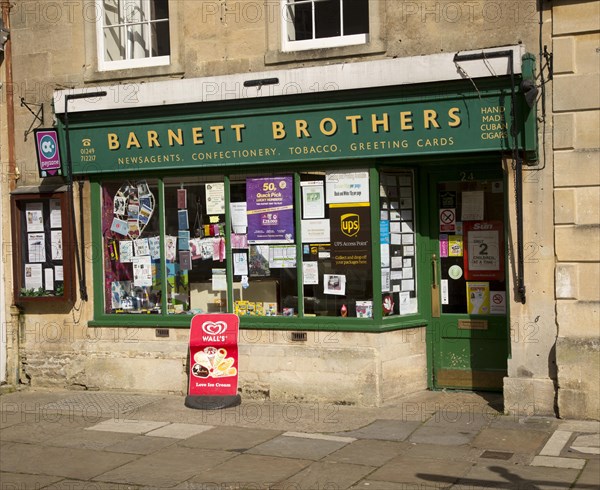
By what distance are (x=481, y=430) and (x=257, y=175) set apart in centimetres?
393

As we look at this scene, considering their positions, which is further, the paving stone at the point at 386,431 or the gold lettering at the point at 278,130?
the gold lettering at the point at 278,130

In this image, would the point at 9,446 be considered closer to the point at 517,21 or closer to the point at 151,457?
the point at 151,457

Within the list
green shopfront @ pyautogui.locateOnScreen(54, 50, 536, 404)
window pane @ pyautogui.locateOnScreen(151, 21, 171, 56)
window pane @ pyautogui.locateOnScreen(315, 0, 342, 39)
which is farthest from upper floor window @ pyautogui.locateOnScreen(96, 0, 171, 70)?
window pane @ pyautogui.locateOnScreen(315, 0, 342, 39)

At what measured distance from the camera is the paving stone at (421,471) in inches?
285

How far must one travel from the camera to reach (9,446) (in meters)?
8.55

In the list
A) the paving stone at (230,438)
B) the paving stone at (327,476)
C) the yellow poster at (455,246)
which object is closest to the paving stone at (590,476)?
the paving stone at (327,476)

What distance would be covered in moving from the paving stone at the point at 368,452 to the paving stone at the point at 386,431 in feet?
0.58

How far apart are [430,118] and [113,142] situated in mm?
3972

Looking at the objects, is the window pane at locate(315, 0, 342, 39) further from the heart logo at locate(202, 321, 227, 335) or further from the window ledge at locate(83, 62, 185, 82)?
the heart logo at locate(202, 321, 227, 335)

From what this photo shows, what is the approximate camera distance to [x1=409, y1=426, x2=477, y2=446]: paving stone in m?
8.50

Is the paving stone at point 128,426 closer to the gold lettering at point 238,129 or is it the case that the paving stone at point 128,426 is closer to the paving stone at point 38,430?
the paving stone at point 38,430

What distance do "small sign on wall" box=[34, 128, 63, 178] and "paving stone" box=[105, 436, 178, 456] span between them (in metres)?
3.97

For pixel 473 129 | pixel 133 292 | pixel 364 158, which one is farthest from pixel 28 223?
pixel 473 129

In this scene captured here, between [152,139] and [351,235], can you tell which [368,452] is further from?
Result: [152,139]
